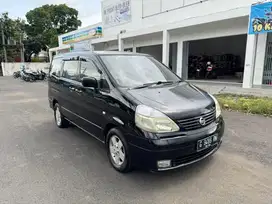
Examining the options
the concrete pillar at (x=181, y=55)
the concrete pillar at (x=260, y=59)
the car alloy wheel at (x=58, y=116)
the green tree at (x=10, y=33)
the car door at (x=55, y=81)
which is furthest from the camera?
the green tree at (x=10, y=33)

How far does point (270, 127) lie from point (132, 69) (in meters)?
3.55

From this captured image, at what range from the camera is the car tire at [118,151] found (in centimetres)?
291

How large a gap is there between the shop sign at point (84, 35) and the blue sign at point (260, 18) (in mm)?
14250

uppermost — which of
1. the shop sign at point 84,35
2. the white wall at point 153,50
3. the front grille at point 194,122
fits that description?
the shop sign at point 84,35

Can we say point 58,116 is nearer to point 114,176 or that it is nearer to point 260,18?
point 114,176

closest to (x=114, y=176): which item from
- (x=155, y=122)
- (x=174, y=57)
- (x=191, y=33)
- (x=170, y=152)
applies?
(x=170, y=152)

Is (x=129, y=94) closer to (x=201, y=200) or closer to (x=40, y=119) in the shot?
(x=201, y=200)

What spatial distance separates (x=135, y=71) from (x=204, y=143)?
64.7 inches

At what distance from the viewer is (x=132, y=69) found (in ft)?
12.1

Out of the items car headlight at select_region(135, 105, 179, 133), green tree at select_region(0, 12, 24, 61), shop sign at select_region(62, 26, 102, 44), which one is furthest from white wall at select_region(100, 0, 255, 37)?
green tree at select_region(0, 12, 24, 61)

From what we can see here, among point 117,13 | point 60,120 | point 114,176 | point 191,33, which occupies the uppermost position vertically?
point 117,13

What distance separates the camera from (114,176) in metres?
3.04

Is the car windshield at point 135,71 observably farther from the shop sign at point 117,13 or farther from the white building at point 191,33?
the shop sign at point 117,13

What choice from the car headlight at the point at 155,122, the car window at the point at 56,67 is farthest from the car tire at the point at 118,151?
the car window at the point at 56,67
